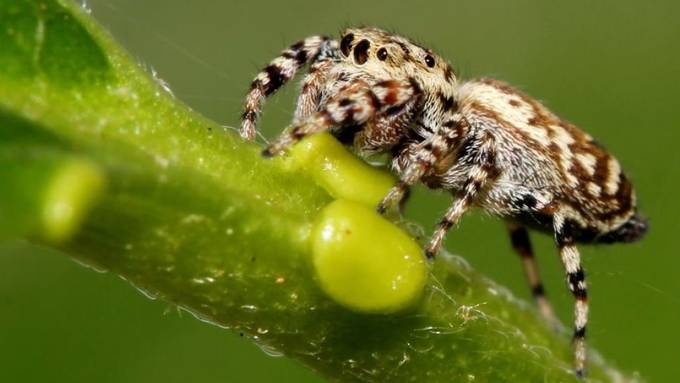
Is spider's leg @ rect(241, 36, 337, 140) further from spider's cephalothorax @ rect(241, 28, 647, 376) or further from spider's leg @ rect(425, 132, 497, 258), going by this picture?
spider's leg @ rect(425, 132, 497, 258)

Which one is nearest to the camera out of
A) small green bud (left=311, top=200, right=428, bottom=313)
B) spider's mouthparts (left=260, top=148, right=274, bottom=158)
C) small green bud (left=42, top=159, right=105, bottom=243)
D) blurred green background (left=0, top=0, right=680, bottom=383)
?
small green bud (left=42, top=159, right=105, bottom=243)

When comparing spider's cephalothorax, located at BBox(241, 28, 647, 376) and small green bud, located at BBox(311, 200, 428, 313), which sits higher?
spider's cephalothorax, located at BBox(241, 28, 647, 376)

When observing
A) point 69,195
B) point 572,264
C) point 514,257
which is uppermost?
point 514,257

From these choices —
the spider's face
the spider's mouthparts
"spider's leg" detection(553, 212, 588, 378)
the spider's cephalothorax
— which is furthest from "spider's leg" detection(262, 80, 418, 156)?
"spider's leg" detection(553, 212, 588, 378)

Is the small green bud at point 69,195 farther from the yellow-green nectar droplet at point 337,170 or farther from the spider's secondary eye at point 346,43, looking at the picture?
the spider's secondary eye at point 346,43

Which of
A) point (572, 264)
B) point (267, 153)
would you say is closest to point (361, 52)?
point (572, 264)

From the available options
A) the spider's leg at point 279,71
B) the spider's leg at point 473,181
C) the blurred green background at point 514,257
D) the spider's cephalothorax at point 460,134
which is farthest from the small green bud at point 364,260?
the blurred green background at point 514,257

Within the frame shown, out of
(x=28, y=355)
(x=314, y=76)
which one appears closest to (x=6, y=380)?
(x=28, y=355)

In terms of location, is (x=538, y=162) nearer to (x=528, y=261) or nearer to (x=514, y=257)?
(x=528, y=261)
